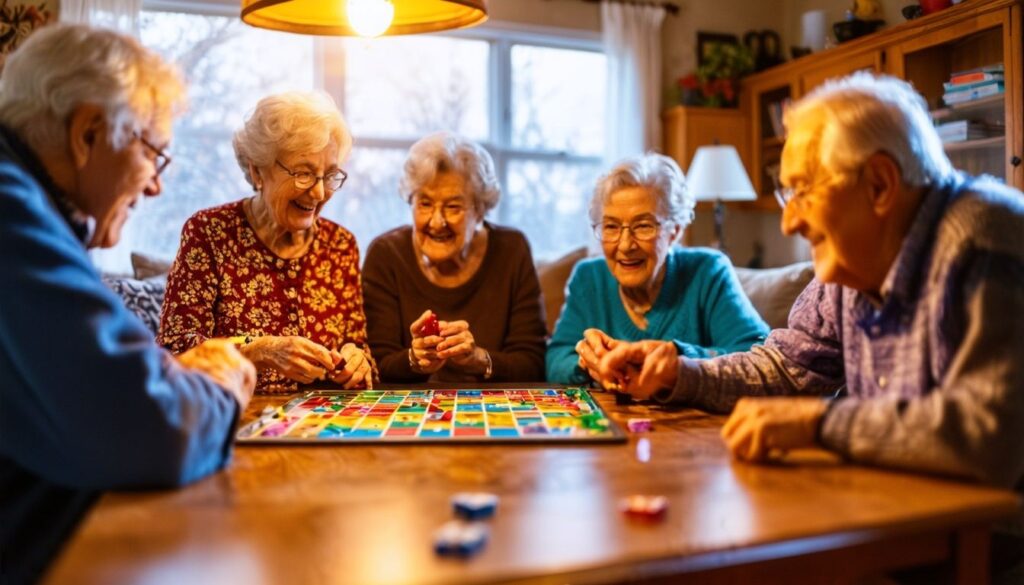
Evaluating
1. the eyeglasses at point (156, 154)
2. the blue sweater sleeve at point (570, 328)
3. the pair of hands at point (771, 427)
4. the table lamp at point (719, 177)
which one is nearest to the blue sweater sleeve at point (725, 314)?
the blue sweater sleeve at point (570, 328)

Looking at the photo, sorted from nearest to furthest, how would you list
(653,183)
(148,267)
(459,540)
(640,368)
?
1. (459,540)
2. (640,368)
3. (653,183)
4. (148,267)

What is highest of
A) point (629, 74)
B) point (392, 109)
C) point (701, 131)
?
point (629, 74)

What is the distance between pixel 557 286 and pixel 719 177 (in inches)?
61.3

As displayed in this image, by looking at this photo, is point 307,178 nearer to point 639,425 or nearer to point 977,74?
point 639,425

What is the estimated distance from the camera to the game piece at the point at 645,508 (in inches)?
38.4

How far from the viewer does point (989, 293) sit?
115 cm

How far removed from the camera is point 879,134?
48.7 inches

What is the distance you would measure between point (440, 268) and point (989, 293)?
1.77m

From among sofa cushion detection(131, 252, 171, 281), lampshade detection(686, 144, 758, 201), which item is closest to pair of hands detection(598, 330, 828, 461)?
sofa cushion detection(131, 252, 171, 281)

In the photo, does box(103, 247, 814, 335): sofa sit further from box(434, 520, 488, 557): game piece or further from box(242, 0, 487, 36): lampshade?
box(434, 520, 488, 557): game piece

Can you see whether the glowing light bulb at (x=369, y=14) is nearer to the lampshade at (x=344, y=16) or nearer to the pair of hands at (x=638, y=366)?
the lampshade at (x=344, y=16)

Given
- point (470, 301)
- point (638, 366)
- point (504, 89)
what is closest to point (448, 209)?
point (470, 301)

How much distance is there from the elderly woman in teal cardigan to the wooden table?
112 centimetres

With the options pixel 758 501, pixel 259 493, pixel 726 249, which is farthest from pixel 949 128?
pixel 259 493
